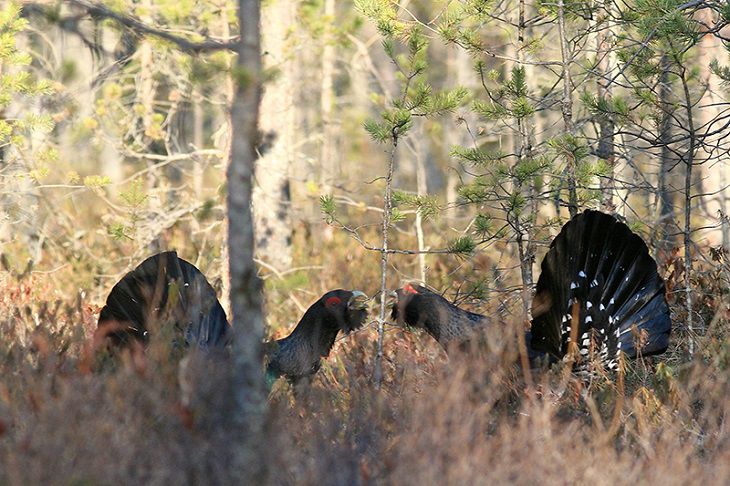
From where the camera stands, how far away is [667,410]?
5.52m

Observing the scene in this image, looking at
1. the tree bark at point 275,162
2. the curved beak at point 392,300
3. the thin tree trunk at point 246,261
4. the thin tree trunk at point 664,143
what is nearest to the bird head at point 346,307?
the curved beak at point 392,300

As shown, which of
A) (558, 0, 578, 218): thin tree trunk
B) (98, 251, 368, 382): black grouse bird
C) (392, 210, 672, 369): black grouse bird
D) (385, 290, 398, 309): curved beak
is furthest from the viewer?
(558, 0, 578, 218): thin tree trunk

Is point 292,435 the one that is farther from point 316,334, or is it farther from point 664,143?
point 664,143

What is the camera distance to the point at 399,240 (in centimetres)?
1366

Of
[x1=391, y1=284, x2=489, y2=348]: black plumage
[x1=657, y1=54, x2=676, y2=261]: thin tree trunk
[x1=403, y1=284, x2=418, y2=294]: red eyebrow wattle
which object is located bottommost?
[x1=391, y1=284, x2=489, y2=348]: black plumage

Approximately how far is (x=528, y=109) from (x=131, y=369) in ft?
13.1

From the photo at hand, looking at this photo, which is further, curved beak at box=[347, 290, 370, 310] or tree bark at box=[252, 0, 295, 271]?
tree bark at box=[252, 0, 295, 271]

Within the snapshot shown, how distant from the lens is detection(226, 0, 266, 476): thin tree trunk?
3871mm

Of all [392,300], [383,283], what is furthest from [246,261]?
[392,300]

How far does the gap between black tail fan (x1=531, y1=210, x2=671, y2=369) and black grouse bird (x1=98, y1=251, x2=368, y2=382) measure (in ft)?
4.63

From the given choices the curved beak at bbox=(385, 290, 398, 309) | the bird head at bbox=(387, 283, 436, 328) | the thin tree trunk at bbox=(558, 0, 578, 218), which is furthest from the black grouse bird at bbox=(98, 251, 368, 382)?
the thin tree trunk at bbox=(558, 0, 578, 218)

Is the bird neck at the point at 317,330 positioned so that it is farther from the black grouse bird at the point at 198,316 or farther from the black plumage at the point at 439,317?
the black plumage at the point at 439,317

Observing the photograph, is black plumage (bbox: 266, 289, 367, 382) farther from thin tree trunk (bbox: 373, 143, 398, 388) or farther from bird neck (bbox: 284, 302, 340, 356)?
thin tree trunk (bbox: 373, 143, 398, 388)

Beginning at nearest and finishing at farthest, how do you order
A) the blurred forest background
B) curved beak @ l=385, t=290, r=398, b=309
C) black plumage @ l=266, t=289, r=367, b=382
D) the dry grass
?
1. the dry grass
2. the blurred forest background
3. black plumage @ l=266, t=289, r=367, b=382
4. curved beak @ l=385, t=290, r=398, b=309
